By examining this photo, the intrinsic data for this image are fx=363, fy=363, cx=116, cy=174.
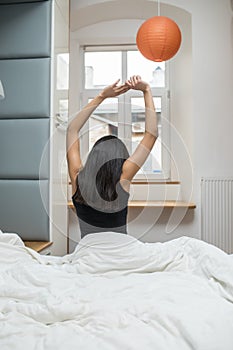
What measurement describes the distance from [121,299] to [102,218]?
35cm

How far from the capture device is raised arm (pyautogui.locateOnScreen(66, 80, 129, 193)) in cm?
123

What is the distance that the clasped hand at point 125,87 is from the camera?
4.05 ft

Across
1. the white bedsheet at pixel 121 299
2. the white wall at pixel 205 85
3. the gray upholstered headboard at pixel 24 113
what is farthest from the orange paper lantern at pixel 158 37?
the white bedsheet at pixel 121 299

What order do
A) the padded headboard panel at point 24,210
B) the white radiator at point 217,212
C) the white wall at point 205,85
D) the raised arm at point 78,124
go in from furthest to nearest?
1. the white wall at point 205,85
2. the white radiator at point 217,212
3. the padded headboard panel at point 24,210
4. the raised arm at point 78,124

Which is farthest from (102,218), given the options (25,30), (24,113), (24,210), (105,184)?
(25,30)

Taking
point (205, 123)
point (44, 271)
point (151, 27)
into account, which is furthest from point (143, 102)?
point (205, 123)

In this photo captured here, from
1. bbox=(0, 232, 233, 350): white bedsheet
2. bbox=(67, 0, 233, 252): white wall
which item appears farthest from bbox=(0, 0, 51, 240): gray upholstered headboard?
bbox=(0, 232, 233, 350): white bedsheet

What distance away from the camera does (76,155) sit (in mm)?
1236

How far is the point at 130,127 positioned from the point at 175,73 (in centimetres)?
206

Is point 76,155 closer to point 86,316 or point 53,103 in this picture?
point 86,316

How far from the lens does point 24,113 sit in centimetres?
229

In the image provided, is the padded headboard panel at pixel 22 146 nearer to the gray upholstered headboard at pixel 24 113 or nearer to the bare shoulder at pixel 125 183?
the gray upholstered headboard at pixel 24 113

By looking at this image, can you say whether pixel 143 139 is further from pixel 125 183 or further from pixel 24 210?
pixel 24 210

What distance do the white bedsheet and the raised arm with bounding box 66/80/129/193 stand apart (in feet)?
0.87
